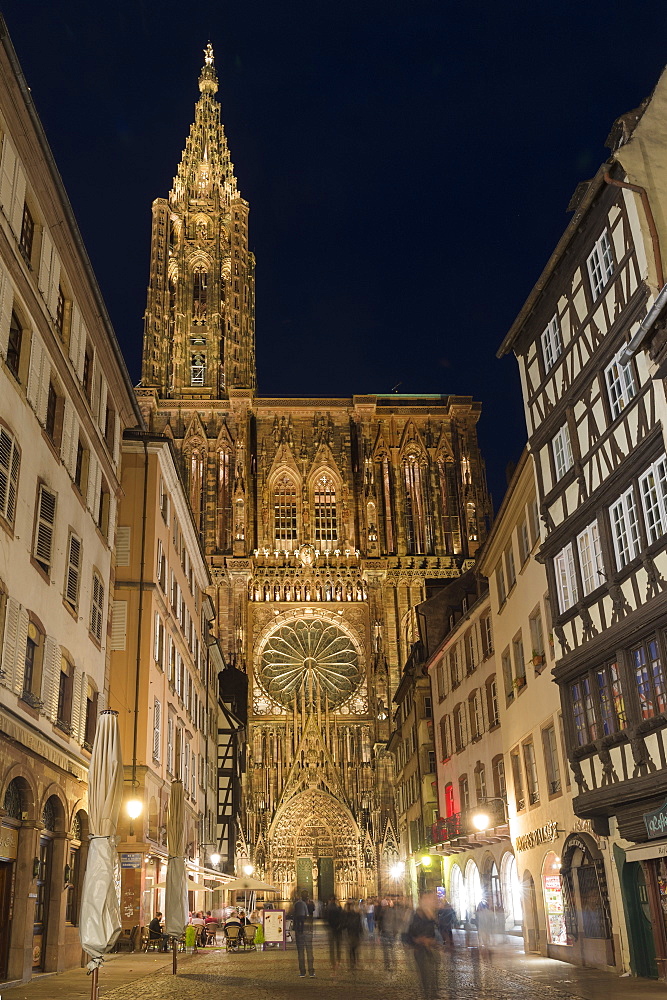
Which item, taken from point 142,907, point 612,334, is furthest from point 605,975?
point 142,907

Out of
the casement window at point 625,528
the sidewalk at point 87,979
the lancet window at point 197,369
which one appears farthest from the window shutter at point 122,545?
the lancet window at point 197,369

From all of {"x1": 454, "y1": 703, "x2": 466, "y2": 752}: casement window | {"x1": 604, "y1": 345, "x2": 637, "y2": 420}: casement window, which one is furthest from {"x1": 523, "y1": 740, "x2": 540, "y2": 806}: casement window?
{"x1": 604, "y1": 345, "x2": 637, "y2": 420}: casement window

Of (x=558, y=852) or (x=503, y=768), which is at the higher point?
(x=503, y=768)

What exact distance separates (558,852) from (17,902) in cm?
1191

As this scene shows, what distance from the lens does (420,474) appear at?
7812 centimetres

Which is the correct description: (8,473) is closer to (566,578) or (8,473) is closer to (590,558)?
(590,558)

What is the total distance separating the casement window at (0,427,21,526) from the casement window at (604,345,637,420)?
11411 millimetres

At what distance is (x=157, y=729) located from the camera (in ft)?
102

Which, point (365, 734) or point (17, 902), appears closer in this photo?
point (17, 902)

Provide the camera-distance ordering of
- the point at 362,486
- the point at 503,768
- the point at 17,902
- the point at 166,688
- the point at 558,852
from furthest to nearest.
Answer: the point at 362,486
the point at 166,688
the point at 503,768
the point at 558,852
the point at 17,902

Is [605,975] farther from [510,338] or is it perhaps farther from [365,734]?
[365,734]

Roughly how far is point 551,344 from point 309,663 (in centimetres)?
5151

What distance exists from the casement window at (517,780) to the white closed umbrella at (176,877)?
9.19 meters

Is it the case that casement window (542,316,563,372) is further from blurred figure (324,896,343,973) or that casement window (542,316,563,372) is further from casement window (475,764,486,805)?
casement window (475,764,486,805)
